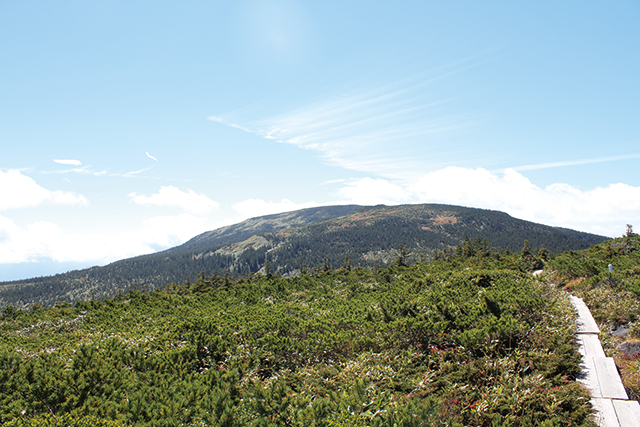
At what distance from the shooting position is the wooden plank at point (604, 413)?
519 cm

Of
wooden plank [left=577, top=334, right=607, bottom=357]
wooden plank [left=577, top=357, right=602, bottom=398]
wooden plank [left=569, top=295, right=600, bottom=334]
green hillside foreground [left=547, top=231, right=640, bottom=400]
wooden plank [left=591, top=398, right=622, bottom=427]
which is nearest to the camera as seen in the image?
wooden plank [left=591, top=398, right=622, bottom=427]

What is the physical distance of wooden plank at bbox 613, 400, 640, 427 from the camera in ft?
17.3

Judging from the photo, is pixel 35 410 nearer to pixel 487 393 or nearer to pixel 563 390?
pixel 487 393

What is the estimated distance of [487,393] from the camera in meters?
6.07

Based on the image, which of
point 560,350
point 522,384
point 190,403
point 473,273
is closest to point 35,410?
point 190,403

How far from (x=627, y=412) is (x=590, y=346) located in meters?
2.57

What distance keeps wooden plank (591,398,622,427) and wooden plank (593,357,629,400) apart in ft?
1.06

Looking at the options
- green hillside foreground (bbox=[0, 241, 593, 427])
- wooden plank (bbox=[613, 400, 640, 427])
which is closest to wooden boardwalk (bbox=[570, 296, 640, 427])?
wooden plank (bbox=[613, 400, 640, 427])

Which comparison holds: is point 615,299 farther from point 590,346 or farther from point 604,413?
point 604,413

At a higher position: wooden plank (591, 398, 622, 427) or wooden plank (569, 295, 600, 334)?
wooden plank (569, 295, 600, 334)

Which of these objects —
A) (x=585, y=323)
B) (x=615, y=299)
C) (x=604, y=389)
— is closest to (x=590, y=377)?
(x=604, y=389)

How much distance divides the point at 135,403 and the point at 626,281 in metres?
17.8

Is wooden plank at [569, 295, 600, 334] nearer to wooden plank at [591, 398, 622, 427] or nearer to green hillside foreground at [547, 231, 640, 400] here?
green hillside foreground at [547, 231, 640, 400]

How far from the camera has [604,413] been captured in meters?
5.40
